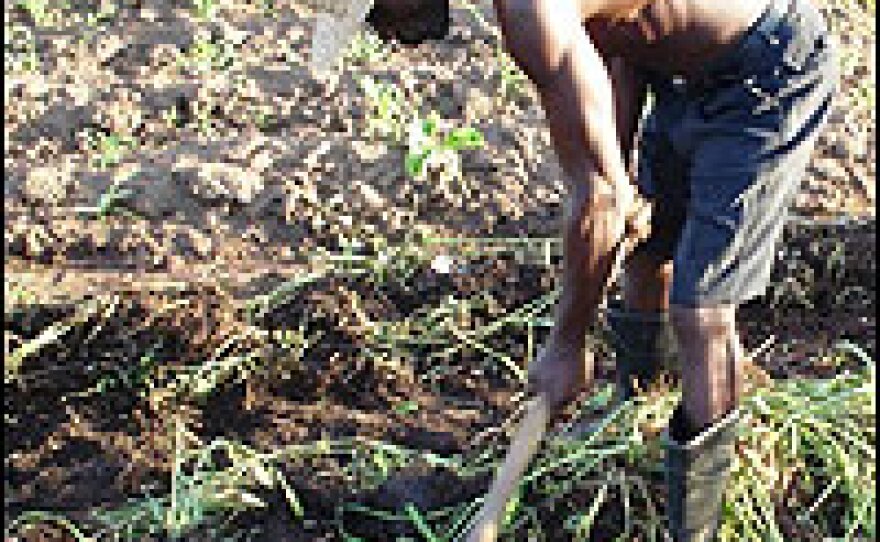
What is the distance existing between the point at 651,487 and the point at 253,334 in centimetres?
96

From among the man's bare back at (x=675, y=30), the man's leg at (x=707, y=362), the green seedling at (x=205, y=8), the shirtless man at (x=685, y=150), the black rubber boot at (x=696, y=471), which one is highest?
the green seedling at (x=205, y=8)

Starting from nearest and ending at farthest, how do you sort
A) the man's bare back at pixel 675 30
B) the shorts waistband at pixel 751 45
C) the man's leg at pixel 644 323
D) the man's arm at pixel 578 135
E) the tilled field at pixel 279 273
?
the man's arm at pixel 578 135 → the man's bare back at pixel 675 30 → the shorts waistband at pixel 751 45 → the man's leg at pixel 644 323 → the tilled field at pixel 279 273

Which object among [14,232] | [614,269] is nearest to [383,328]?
[14,232]

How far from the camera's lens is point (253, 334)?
138 inches

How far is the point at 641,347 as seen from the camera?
312cm

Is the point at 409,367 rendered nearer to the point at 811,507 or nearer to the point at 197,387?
the point at 197,387

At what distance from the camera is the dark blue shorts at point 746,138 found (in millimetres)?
2584

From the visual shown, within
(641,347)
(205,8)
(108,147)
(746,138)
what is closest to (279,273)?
(108,147)

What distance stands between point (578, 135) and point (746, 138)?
0.44 metres

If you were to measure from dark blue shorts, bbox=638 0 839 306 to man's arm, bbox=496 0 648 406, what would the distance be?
0.29m

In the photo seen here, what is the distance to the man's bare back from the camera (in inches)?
96.5

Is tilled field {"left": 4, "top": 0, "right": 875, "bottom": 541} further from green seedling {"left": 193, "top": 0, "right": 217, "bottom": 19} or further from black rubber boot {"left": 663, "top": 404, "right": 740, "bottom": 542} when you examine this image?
black rubber boot {"left": 663, "top": 404, "right": 740, "bottom": 542}

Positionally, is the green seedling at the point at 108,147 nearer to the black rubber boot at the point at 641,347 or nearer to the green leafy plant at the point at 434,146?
the green leafy plant at the point at 434,146

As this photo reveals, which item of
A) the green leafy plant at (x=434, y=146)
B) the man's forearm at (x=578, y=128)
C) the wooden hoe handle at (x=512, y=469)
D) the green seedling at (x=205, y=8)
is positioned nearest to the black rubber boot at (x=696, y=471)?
the wooden hoe handle at (x=512, y=469)
